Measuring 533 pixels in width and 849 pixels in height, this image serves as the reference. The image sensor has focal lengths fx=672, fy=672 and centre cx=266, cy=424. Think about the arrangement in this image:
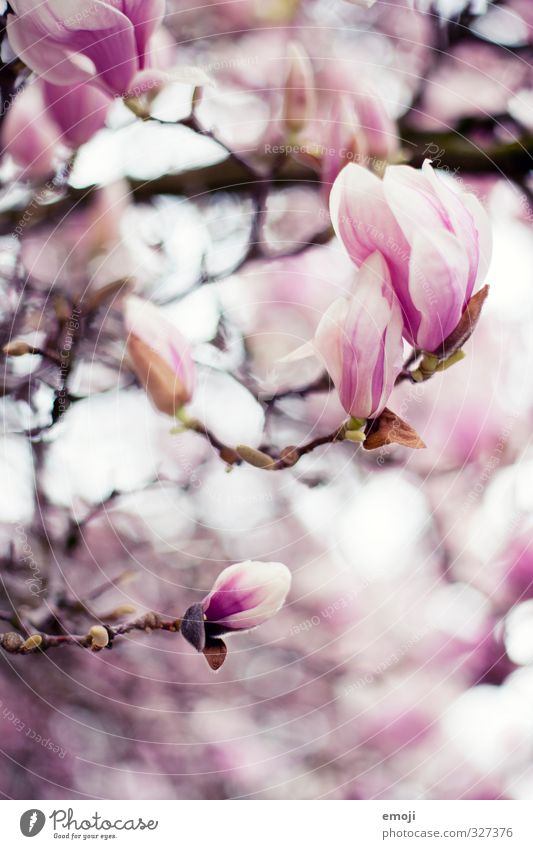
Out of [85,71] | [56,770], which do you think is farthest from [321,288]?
[56,770]

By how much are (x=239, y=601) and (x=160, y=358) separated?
0.48ft

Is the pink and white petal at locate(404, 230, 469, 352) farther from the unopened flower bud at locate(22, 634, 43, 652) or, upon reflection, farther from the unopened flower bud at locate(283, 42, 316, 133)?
the unopened flower bud at locate(22, 634, 43, 652)

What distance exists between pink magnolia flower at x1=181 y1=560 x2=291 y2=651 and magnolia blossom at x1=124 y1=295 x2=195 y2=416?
11 cm

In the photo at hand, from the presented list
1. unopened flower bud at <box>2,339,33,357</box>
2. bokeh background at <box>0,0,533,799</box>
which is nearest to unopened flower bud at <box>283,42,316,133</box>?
bokeh background at <box>0,0,533,799</box>

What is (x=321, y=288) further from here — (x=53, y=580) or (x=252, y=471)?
(x=53, y=580)

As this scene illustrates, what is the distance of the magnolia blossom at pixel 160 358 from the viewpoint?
386 millimetres

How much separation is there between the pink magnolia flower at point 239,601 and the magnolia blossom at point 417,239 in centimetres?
16

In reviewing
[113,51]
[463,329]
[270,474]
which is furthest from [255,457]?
[113,51]

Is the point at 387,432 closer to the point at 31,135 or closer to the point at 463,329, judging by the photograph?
the point at 463,329

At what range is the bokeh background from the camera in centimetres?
41

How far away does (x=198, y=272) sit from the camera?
1.36 feet

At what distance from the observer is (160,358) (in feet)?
1.26

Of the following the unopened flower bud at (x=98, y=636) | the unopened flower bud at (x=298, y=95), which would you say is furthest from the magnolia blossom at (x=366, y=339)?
the unopened flower bud at (x=98, y=636)
